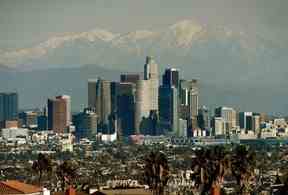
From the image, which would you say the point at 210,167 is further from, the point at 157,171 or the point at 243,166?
the point at 157,171

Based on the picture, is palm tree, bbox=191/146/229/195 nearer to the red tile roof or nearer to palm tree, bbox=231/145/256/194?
palm tree, bbox=231/145/256/194

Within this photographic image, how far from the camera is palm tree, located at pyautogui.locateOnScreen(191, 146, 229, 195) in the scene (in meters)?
77.5

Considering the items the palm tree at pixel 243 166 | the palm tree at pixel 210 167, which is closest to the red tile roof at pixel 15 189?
the palm tree at pixel 210 167

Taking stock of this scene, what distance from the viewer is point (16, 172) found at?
199 m

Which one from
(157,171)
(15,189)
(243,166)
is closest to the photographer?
(15,189)

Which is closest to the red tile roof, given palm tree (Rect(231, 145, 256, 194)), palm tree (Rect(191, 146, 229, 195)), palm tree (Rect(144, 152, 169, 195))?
palm tree (Rect(144, 152, 169, 195))

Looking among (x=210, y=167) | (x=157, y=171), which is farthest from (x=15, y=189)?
(x=210, y=167)

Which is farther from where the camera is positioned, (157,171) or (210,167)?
(157,171)

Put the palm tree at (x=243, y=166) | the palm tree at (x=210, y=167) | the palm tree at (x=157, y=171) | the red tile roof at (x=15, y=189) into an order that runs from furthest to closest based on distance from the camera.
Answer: the palm tree at (x=157, y=171) → the palm tree at (x=243, y=166) → the palm tree at (x=210, y=167) → the red tile roof at (x=15, y=189)

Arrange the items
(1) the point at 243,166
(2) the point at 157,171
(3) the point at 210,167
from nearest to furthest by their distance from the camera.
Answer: (1) the point at 243,166 → (3) the point at 210,167 → (2) the point at 157,171

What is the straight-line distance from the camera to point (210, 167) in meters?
79.3

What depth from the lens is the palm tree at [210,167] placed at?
77.5 meters

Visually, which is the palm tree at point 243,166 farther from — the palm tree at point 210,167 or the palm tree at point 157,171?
the palm tree at point 157,171

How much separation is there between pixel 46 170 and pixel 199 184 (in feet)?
71.1
